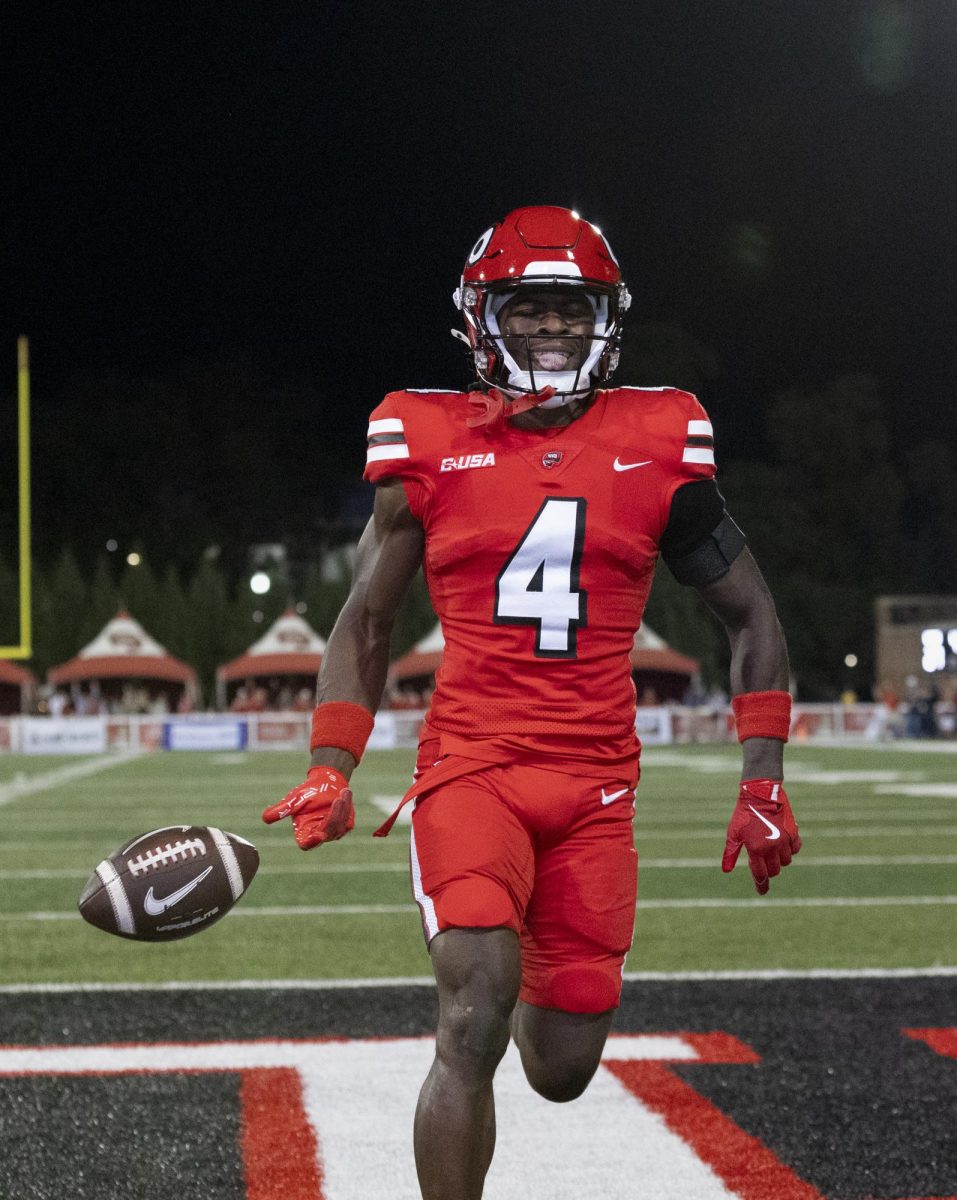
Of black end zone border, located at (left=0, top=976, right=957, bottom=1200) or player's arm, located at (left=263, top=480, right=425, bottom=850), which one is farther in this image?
→ black end zone border, located at (left=0, top=976, right=957, bottom=1200)

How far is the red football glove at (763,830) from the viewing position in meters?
3.34

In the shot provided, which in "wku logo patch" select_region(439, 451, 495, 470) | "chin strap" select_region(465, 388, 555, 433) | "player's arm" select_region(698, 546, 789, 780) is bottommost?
"player's arm" select_region(698, 546, 789, 780)

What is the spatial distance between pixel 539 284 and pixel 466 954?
1.37 m

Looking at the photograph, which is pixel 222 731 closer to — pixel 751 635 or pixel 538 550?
pixel 751 635

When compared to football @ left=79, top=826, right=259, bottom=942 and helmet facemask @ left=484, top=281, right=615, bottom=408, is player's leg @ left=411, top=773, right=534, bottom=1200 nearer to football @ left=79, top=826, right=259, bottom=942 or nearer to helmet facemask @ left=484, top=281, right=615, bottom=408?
football @ left=79, top=826, right=259, bottom=942

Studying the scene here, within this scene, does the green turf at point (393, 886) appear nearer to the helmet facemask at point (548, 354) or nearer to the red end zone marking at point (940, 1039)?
the red end zone marking at point (940, 1039)

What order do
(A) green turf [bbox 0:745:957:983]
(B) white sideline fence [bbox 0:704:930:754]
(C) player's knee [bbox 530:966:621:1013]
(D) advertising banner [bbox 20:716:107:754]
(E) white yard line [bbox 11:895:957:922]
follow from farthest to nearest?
(B) white sideline fence [bbox 0:704:930:754], (D) advertising banner [bbox 20:716:107:754], (E) white yard line [bbox 11:895:957:922], (A) green turf [bbox 0:745:957:983], (C) player's knee [bbox 530:966:621:1013]

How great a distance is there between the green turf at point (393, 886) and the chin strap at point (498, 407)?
12.2 ft

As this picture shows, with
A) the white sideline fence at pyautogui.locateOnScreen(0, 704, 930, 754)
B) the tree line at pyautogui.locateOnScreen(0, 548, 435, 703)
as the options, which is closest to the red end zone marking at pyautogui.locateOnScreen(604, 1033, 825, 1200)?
the white sideline fence at pyautogui.locateOnScreen(0, 704, 930, 754)

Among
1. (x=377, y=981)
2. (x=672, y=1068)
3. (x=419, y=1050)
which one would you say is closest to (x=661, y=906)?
(x=377, y=981)

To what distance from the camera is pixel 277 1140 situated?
4113 millimetres

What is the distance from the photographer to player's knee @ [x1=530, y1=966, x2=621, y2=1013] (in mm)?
3287

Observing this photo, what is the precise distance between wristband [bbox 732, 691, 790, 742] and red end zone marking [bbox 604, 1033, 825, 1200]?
1.02 metres

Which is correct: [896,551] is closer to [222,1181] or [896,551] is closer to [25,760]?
[25,760]
